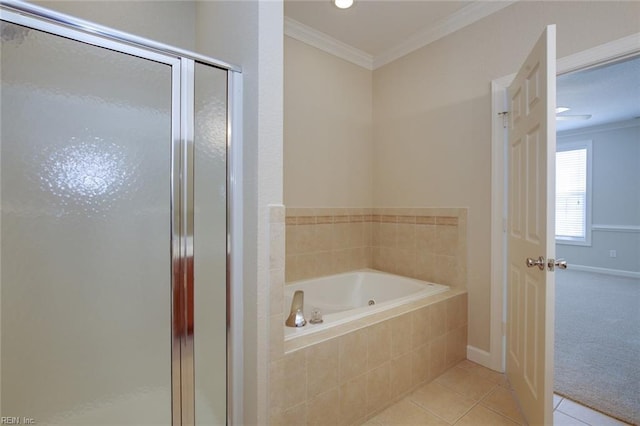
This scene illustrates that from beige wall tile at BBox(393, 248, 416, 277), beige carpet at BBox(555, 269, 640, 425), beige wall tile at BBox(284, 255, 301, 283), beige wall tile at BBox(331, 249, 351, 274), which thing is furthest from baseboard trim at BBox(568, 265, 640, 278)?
beige wall tile at BBox(284, 255, 301, 283)

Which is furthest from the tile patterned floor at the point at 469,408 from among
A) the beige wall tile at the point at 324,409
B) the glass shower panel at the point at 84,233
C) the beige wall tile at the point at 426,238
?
the glass shower panel at the point at 84,233

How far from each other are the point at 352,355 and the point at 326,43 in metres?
2.46

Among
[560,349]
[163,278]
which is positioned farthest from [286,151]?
[560,349]

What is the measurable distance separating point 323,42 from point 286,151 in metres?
1.03

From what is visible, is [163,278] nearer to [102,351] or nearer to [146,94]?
[102,351]

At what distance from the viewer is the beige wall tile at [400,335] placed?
5.88ft

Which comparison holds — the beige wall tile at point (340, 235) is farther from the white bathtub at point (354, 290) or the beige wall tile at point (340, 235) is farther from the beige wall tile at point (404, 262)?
the beige wall tile at point (404, 262)

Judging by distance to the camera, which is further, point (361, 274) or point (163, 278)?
point (361, 274)

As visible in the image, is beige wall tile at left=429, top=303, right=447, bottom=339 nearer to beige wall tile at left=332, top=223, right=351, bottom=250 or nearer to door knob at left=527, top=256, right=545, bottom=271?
door knob at left=527, top=256, right=545, bottom=271

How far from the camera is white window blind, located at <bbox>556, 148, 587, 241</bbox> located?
5.41 meters

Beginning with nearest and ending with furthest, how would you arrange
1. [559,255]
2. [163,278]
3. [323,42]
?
[163,278], [323,42], [559,255]

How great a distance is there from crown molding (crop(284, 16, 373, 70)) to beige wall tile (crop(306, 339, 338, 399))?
2.30 meters

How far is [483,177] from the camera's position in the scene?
7.26ft

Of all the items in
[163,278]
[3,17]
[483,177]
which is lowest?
[163,278]
